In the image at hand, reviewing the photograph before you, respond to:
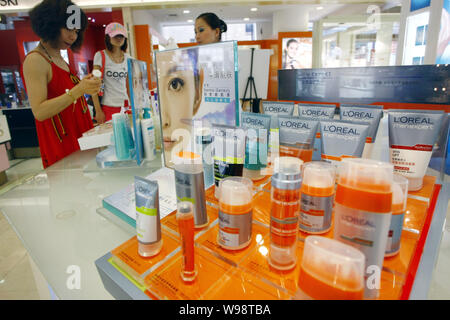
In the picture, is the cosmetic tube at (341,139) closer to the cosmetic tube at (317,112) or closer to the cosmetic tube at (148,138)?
the cosmetic tube at (317,112)

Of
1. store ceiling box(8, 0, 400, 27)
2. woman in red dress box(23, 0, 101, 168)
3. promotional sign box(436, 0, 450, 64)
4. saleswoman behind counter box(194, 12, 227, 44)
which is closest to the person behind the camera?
woman in red dress box(23, 0, 101, 168)

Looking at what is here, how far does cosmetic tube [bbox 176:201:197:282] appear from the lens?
0.45 metres

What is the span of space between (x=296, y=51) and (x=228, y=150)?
6403 millimetres

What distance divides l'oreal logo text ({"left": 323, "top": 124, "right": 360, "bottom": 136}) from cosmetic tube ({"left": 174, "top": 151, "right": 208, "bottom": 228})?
14.6 inches

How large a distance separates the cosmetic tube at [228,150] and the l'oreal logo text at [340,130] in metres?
0.24

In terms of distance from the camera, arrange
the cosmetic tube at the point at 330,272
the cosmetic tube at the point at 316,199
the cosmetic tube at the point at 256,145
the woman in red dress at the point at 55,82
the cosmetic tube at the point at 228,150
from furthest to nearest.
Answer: the woman in red dress at the point at 55,82
the cosmetic tube at the point at 256,145
the cosmetic tube at the point at 228,150
the cosmetic tube at the point at 316,199
the cosmetic tube at the point at 330,272

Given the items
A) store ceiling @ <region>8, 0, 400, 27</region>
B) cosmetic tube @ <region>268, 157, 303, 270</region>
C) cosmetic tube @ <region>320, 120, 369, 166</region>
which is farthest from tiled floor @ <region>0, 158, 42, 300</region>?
store ceiling @ <region>8, 0, 400, 27</region>

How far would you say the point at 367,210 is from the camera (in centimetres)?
41

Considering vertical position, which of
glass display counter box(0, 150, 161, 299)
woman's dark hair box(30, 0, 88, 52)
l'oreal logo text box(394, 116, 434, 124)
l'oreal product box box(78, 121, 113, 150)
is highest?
woman's dark hair box(30, 0, 88, 52)

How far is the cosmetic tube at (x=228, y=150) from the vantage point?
69cm

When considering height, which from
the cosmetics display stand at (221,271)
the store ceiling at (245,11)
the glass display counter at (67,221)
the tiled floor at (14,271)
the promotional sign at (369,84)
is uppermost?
the store ceiling at (245,11)

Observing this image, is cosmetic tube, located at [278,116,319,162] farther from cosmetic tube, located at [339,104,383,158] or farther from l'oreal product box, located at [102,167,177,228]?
l'oreal product box, located at [102,167,177,228]

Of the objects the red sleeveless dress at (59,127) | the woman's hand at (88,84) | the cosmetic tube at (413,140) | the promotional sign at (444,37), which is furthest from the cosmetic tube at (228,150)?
the promotional sign at (444,37)

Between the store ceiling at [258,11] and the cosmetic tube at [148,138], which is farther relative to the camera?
the store ceiling at [258,11]
